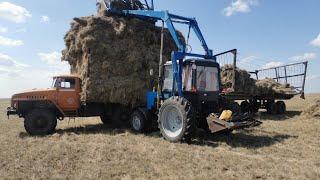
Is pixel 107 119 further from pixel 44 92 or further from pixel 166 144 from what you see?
pixel 166 144

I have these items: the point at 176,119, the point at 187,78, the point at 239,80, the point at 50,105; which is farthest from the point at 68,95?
the point at 239,80

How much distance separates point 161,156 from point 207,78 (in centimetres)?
412

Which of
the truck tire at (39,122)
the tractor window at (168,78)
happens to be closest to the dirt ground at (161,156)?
the truck tire at (39,122)

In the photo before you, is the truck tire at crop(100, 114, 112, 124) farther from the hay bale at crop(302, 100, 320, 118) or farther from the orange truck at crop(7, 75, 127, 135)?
the hay bale at crop(302, 100, 320, 118)

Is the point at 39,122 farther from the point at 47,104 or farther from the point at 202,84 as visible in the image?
the point at 202,84

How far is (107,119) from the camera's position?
18.0m

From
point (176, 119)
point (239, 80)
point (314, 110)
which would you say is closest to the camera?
point (176, 119)

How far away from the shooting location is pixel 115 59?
51.5 ft

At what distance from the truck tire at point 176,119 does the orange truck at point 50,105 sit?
13.6ft

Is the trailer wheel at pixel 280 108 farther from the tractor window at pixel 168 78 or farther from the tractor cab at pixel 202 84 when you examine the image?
the tractor window at pixel 168 78

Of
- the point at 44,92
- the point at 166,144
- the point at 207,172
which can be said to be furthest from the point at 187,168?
the point at 44,92

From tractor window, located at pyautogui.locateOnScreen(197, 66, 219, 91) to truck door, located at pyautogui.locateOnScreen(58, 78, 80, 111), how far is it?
209 inches

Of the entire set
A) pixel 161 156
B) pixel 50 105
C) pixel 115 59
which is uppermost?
pixel 115 59

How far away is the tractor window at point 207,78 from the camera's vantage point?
1309 cm
